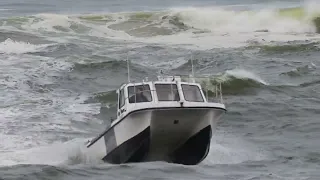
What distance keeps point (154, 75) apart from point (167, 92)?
1674cm

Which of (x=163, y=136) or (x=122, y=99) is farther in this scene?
(x=122, y=99)

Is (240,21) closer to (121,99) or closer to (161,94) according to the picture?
(121,99)

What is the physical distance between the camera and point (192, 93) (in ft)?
63.5

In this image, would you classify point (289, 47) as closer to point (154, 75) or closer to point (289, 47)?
point (289, 47)

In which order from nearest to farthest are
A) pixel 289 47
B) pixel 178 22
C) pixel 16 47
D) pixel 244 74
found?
pixel 244 74 → pixel 289 47 → pixel 16 47 → pixel 178 22

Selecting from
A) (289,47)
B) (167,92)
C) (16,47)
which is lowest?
(289,47)

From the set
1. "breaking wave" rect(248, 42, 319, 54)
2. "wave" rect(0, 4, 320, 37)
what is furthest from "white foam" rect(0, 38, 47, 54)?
"breaking wave" rect(248, 42, 319, 54)

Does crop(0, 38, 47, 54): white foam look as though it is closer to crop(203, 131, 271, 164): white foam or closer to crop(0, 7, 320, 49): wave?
crop(0, 7, 320, 49): wave

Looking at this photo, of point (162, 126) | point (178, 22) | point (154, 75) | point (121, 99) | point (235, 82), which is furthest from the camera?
point (178, 22)

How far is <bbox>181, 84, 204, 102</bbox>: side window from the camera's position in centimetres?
1911

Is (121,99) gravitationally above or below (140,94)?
below

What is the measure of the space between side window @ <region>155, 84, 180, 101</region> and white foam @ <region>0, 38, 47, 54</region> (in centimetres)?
2588

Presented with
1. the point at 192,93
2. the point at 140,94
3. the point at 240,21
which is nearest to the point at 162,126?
the point at 140,94

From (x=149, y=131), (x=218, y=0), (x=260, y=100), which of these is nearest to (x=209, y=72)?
(x=260, y=100)
